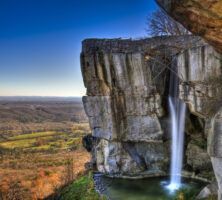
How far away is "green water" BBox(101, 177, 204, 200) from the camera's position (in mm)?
11797

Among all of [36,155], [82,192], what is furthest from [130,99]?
[36,155]

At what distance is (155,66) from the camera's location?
1348 centimetres

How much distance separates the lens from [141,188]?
42.2ft

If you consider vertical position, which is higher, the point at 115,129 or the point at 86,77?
the point at 86,77

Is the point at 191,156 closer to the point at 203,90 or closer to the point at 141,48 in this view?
the point at 203,90

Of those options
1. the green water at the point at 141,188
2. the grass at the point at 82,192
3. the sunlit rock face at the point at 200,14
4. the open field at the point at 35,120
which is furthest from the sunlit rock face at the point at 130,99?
the open field at the point at 35,120

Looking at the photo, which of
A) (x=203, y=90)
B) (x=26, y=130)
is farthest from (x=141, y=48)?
(x=26, y=130)

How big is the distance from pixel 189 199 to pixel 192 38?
378 inches

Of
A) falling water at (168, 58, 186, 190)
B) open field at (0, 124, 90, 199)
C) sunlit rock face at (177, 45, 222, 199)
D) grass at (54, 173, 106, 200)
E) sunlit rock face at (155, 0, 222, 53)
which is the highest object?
sunlit rock face at (155, 0, 222, 53)

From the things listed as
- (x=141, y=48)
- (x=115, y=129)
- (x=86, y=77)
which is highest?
(x=141, y=48)

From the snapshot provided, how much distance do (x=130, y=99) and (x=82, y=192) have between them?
283 inches

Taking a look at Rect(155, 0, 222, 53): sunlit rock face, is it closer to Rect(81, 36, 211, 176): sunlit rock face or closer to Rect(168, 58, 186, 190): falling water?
Rect(81, 36, 211, 176): sunlit rock face

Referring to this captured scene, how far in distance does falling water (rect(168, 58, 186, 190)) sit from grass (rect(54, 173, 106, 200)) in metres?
5.41

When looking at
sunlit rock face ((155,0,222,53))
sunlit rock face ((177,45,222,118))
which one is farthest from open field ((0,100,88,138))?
sunlit rock face ((155,0,222,53))
